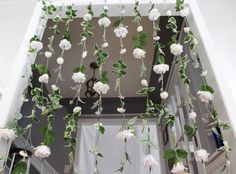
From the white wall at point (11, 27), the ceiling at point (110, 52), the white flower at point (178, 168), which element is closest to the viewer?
the white flower at point (178, 168)

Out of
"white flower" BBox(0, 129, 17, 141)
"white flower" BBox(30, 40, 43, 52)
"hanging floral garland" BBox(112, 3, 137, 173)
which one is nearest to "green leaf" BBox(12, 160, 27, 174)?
"white flower" BBox(0, 129, 17, 141)

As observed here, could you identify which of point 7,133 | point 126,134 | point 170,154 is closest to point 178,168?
point 170,154

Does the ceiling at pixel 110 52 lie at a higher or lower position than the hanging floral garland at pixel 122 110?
higher

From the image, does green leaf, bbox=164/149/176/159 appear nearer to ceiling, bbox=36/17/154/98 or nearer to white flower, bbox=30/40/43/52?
white flower, bbox=30/40/43/52

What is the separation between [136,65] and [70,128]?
7.62 feet

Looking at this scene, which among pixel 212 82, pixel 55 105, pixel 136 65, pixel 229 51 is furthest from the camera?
pixel 136 65

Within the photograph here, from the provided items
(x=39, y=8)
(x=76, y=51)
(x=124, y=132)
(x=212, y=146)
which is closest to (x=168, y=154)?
(x=124, y=132)

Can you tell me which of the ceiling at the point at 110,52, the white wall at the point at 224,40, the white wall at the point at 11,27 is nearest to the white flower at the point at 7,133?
the white wall at the point at 11,27

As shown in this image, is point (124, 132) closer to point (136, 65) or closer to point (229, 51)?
point (229, 51)

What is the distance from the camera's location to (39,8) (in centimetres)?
137

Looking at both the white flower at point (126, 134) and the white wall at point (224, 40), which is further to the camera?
the white wall at point (224, 40)

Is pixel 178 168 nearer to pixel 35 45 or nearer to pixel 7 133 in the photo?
pixel 7 133

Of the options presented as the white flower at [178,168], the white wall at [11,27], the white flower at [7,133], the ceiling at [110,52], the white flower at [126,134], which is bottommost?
the white flower at [178,168]

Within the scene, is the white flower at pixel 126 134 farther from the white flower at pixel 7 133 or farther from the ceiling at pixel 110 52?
the ceiling at pixel 110 52
